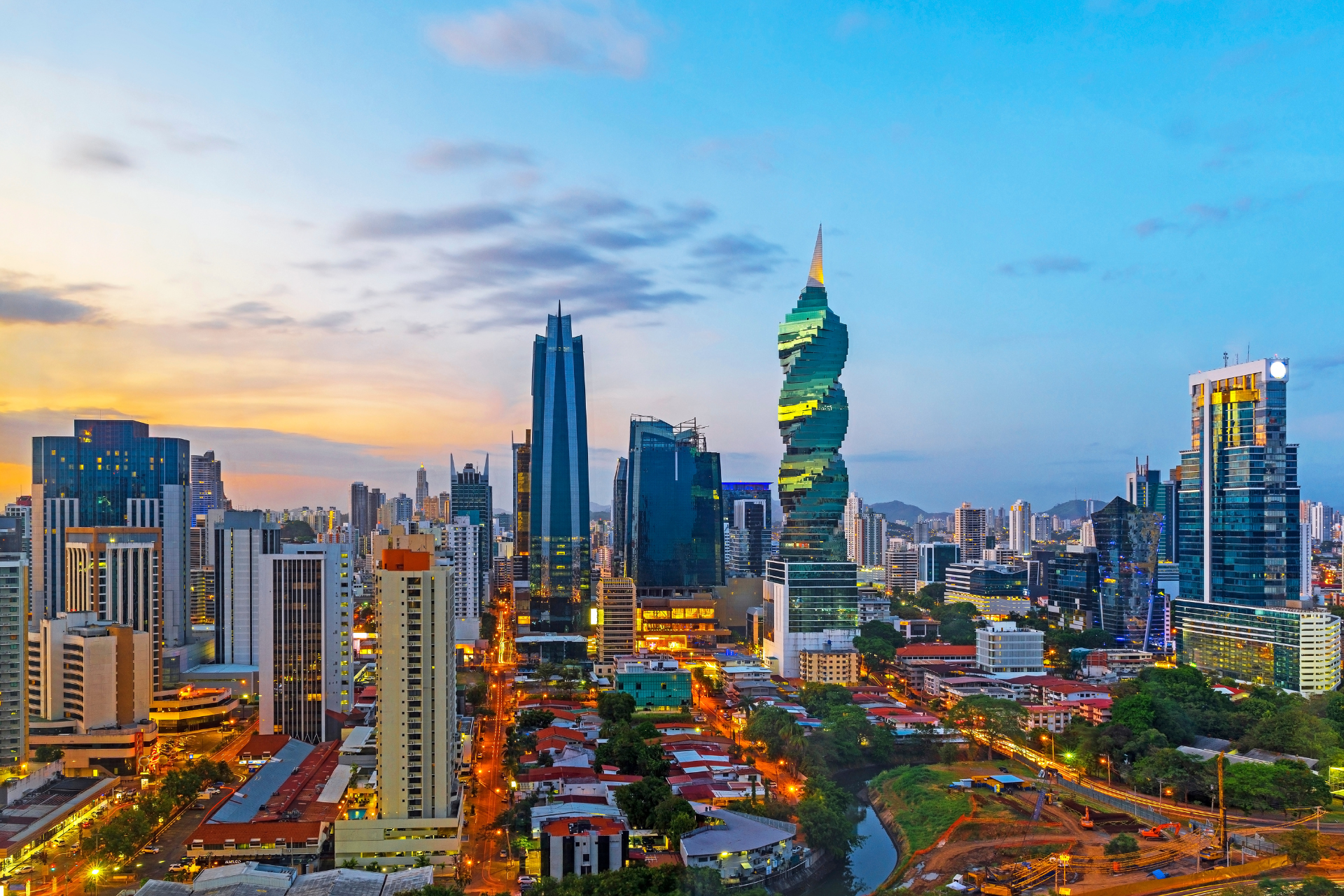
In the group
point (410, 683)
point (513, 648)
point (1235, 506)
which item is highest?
point (1235, 506)

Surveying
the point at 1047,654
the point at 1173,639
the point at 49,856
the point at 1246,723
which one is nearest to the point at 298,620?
the point at 49,856

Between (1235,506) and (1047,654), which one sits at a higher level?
(1235,506)

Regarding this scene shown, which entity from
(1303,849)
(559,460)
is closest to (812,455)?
(559,460)

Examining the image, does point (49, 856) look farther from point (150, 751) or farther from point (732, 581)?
point (732, 581)

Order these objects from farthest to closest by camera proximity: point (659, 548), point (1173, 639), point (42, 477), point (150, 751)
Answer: point (659, 548) < point (1173, 639) < point (42, 477) < point (150, 751)

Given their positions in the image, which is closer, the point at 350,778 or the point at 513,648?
the point at 350,778

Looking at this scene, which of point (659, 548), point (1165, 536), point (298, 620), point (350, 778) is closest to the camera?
point (350, 778)

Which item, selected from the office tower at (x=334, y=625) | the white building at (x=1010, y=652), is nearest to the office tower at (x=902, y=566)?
the white building at (x=1010, y=652)
